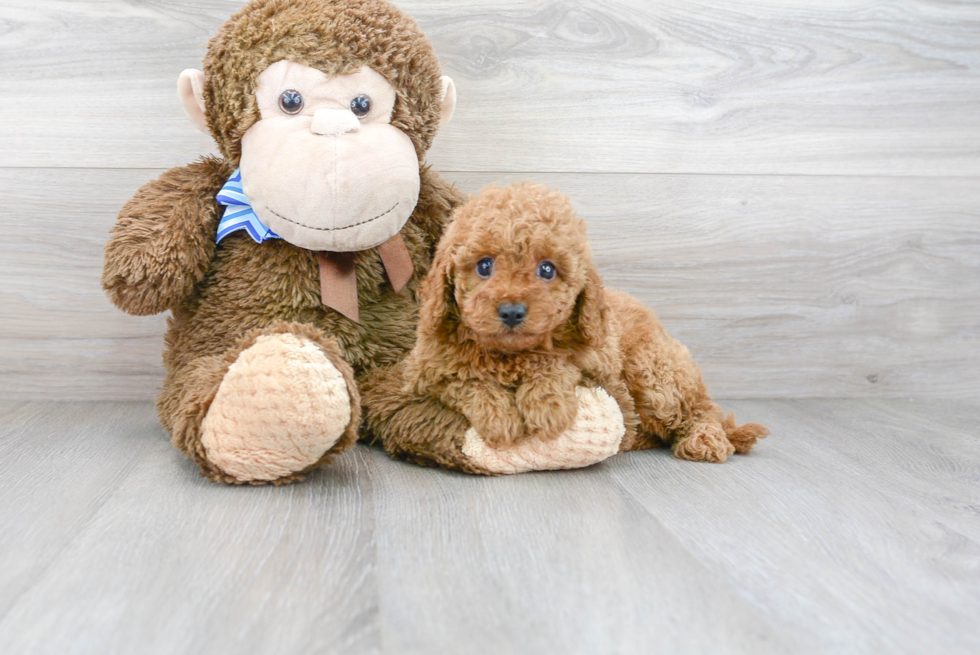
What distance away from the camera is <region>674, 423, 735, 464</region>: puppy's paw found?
1.01 m

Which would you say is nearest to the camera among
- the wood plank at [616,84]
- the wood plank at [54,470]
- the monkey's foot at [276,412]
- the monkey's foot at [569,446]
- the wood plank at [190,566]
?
the wood plank at [190,566]

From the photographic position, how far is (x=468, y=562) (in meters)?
0.69

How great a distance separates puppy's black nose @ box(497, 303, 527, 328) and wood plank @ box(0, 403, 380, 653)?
238 millimetres

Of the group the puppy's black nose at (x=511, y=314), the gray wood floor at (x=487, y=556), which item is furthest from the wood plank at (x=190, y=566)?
the puppy's black nose at (x=511, y=314)

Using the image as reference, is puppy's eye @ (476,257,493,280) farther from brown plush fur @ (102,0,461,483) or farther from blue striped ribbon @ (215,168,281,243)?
blue striped ribbon @ (215,168,281,243)

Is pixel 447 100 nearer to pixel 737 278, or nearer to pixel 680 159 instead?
pixel 680 159

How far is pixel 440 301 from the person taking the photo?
879 mm

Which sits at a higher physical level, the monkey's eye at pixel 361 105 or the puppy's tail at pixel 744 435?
the monkey's eye at pixel 361 105

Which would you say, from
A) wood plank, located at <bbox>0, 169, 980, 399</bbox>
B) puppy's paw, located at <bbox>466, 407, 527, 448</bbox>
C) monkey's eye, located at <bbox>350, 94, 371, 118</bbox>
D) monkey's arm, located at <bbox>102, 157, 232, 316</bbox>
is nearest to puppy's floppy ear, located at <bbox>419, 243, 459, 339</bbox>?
puppy's paw, located at <bbox>466, 407, 527, 448</bbox>

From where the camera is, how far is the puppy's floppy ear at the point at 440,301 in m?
0.88

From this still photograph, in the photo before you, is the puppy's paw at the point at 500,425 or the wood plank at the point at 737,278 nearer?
the puppy's paw at the point at 500,425

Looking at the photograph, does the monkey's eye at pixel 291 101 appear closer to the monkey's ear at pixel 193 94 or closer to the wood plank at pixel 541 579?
the monkey's ear at pixel 193 94

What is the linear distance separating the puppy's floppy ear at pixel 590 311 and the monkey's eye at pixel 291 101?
0.39 m

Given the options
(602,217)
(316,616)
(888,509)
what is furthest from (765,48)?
(316,616)
